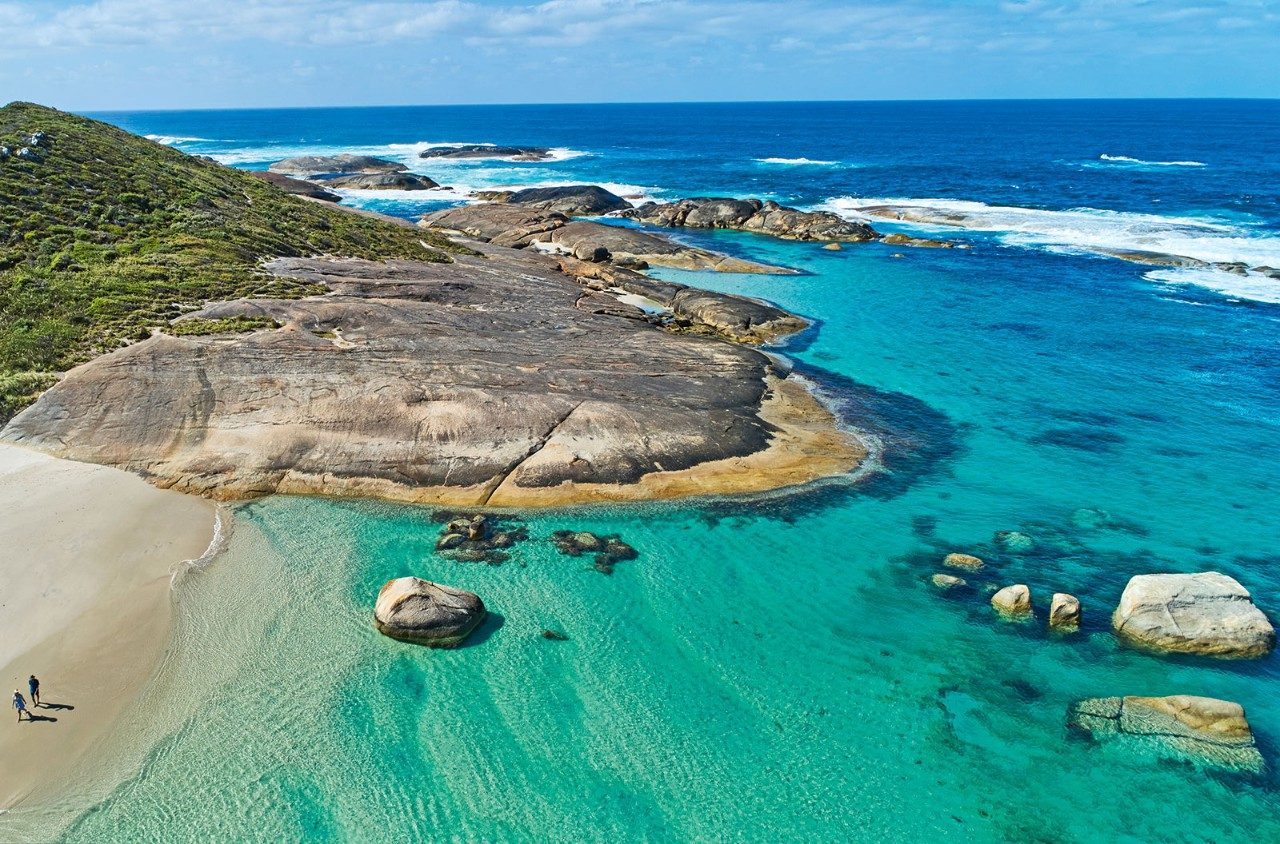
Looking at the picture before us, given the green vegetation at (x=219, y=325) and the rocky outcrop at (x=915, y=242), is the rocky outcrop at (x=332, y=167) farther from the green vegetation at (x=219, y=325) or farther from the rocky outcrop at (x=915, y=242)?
the green vegetation at (x=219, y=325)

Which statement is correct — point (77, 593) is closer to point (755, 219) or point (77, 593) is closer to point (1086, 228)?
point (755, 219)

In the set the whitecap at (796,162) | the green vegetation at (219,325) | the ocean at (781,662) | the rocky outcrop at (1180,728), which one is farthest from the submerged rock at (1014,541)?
the whitecap at (796,162)

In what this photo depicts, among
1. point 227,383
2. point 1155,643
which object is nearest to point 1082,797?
point 1155,643

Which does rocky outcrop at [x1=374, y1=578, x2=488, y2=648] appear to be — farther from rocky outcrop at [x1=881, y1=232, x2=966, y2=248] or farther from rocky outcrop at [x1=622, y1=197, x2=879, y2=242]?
rocky outcrop at [x1=622, y1=197, x2=879, y2=242]

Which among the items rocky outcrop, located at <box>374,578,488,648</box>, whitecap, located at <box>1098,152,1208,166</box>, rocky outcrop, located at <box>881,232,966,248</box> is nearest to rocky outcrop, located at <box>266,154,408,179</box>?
rocky outcrop, located at <box>881,232,966,248</box>

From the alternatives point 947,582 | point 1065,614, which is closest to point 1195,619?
point 1065,614
